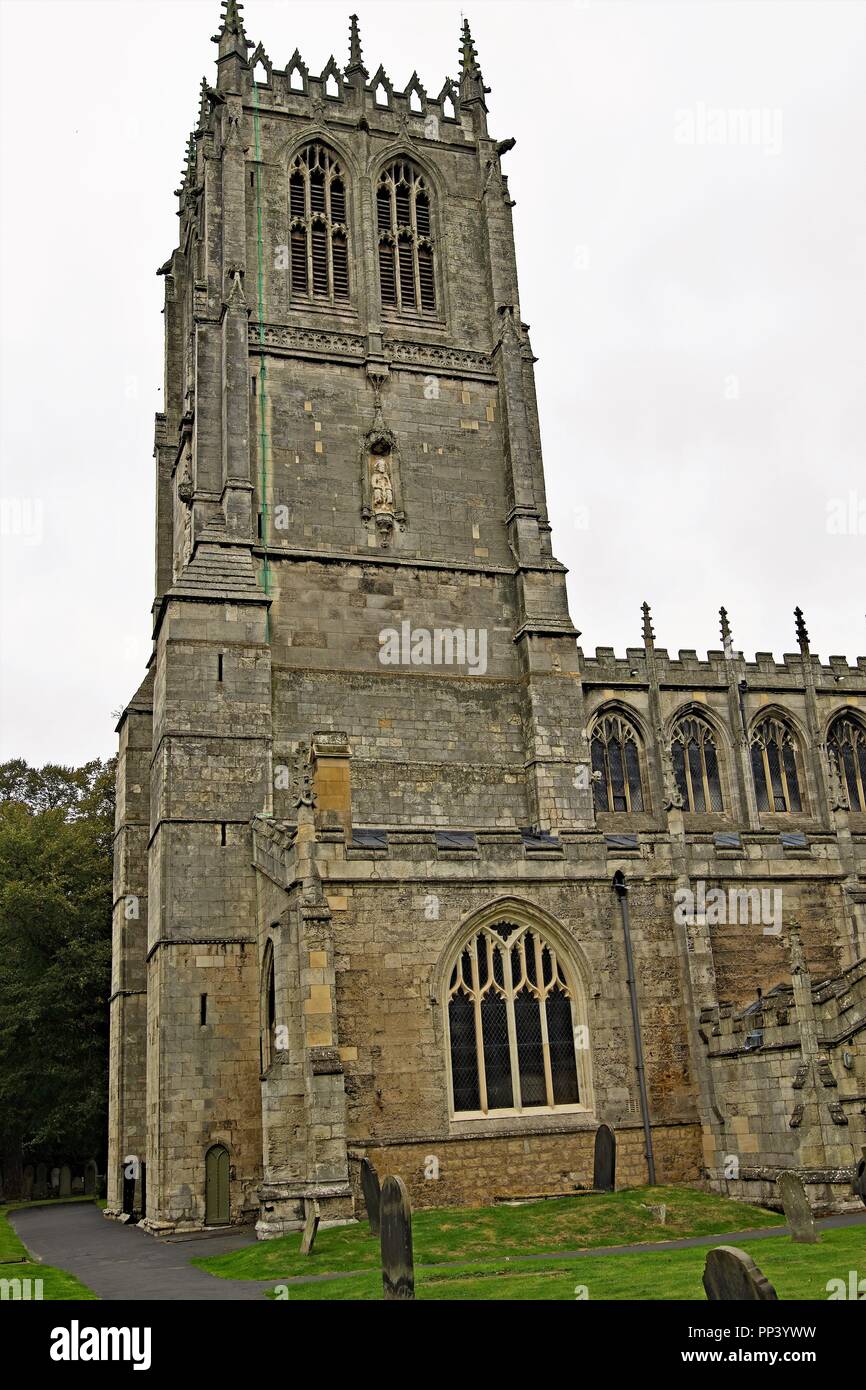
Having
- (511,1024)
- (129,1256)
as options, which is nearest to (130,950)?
(129,1256)

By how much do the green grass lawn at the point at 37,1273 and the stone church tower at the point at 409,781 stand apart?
3.56 metres

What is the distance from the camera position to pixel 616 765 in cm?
4134

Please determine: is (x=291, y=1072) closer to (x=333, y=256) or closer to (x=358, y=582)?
(x=358, y=582)

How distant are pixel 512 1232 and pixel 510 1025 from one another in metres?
5.49

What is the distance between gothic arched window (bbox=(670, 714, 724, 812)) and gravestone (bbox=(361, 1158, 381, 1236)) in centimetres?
2263

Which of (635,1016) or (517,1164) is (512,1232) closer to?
(517,1164)

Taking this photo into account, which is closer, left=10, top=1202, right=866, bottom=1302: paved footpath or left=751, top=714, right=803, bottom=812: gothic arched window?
left=10, top=1202, right=866, bottom=1302: paved footpath

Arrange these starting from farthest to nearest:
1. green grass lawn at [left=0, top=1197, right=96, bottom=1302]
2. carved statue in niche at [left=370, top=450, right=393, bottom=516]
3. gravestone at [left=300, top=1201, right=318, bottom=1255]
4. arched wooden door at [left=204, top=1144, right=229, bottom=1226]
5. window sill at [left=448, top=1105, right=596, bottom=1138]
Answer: carved statue in niche at [left=370, top=450, right=393, bottom=516] → arched wooden door at [left=204, top=1144, right=229, bottom=1226] → window sill at [left=448, top=1105, right=596, bottom=1138] → gravestone at [left=300, top=1201, right=318, bottom=1255] → green grass lawn at [left=0, top=1197, right=96, bottom=1302]

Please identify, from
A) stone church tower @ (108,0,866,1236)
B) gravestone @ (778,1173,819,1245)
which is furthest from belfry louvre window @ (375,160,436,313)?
gravestone @ (778,1173,819,1245)

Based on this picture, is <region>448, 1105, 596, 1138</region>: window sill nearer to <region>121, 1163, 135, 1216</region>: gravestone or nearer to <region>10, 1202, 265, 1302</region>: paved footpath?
<region>10, 1202, 265, 1302</region>: paved footpath

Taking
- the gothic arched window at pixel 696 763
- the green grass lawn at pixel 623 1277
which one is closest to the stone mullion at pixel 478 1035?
the green grass lawn at pixel 623 1277

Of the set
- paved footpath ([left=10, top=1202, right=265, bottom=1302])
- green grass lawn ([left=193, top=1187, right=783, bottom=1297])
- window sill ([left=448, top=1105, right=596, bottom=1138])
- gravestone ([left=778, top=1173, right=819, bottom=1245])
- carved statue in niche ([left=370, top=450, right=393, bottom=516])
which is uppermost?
carved statue in niche ([left=370, top=450, right=393, bottom=516])

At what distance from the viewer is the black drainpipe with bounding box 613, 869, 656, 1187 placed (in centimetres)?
2406

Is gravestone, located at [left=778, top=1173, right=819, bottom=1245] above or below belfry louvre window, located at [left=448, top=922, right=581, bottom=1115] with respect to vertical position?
below
